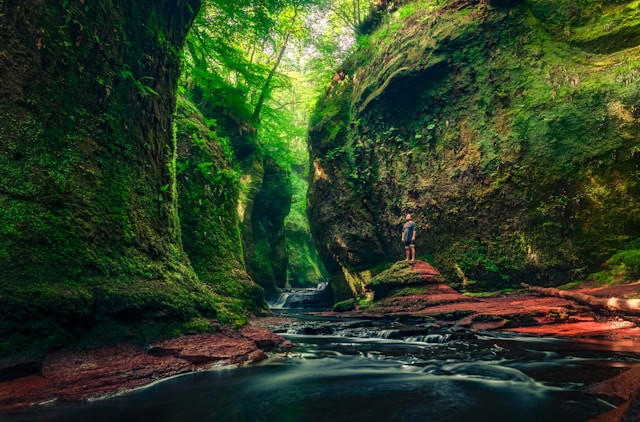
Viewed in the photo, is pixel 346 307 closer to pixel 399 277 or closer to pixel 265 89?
pixel 399 277

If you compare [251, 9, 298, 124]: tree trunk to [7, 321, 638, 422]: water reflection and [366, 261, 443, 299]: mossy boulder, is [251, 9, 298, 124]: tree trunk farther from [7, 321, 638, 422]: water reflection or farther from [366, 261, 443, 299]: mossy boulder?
[7, 321, 638, 422]: water reflection

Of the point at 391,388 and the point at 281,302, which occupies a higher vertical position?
the point at 391,388

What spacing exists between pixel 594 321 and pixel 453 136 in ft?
29.7

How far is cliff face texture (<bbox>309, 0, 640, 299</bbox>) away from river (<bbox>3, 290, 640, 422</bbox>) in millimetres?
6585

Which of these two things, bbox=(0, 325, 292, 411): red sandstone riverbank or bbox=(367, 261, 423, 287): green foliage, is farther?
bbox=(367, 261, 423, 287): green foliage

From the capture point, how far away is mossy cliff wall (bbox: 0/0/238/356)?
409cm

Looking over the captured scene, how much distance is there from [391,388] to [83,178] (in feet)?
16.3

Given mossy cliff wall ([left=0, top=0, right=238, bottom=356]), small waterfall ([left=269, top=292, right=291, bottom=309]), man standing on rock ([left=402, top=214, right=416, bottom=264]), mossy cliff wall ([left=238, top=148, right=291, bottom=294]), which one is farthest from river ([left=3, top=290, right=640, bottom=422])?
mossy cliff wall ([left=238, top=148, right=291, bottom=294])

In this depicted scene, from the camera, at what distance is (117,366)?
13.0ft

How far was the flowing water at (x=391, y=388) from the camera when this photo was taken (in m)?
3.07

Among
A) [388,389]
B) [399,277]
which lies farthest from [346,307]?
[388,389]

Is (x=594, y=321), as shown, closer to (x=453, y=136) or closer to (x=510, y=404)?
(x=510, y=404)

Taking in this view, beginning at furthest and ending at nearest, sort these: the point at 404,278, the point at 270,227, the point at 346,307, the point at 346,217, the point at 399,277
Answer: the point at 270,227
the point at 346,217
the point at 346,307
the point at 399,277
the point at 404,278

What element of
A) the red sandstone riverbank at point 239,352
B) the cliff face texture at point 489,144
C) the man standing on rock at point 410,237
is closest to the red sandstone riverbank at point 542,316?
the red sandstone riverbank at point 239,352
